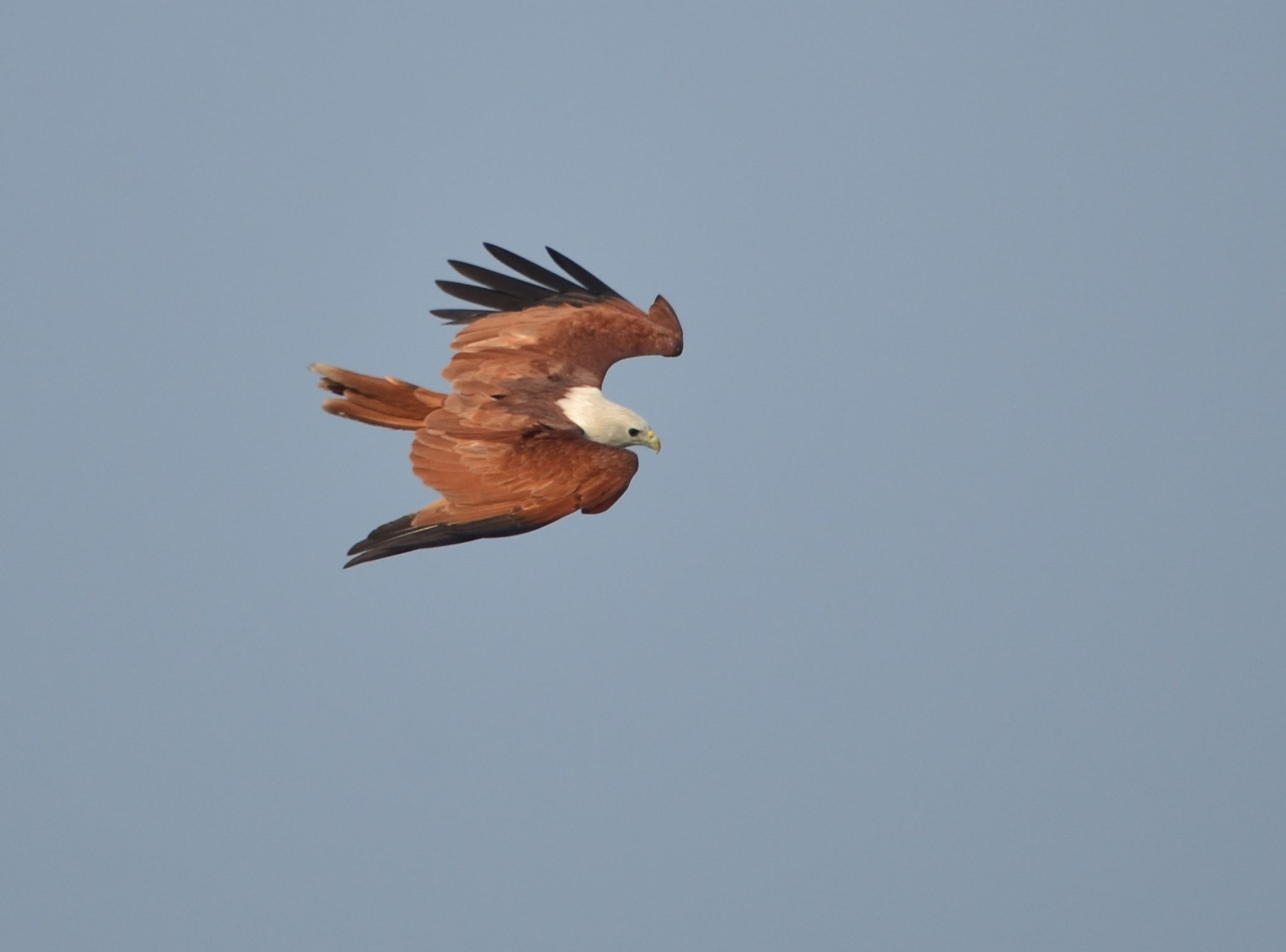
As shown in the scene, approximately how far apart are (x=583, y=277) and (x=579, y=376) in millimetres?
1280

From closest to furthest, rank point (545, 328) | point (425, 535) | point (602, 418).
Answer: point (425, 535)
point (602, 418)
point (545, 328)

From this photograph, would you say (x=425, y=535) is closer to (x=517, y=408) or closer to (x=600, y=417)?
(x=517, y=408)

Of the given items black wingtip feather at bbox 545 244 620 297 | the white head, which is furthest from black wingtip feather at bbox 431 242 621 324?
the white head

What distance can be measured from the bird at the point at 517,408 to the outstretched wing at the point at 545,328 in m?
0.01

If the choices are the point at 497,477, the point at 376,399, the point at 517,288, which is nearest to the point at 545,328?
the point at 517,288

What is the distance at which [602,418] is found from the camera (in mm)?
15359

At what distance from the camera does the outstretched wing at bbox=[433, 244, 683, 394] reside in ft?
50.6

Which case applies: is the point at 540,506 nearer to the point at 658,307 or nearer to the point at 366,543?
the point at 366,543

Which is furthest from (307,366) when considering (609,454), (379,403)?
(609,454)

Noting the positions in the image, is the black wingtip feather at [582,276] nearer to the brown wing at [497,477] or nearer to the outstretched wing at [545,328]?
the outstretched wing at [545,328]

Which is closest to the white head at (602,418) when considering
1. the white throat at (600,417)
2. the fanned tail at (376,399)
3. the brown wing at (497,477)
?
the white throat at (600,417)

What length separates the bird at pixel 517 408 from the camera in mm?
14219

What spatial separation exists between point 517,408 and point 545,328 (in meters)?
1.32

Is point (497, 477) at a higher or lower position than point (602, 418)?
lower
